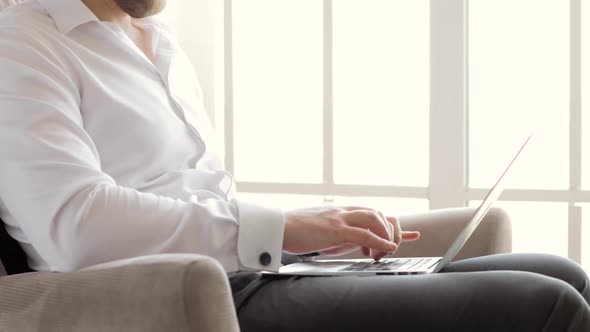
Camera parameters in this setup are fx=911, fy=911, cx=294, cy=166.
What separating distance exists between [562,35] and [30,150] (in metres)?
1.79

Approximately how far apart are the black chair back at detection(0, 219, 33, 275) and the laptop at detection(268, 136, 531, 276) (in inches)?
15.1

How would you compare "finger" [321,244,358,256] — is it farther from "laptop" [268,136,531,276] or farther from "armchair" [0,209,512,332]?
"armchair" [0,209,512,332]

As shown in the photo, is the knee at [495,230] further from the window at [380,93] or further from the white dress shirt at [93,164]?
the window at [380,93]

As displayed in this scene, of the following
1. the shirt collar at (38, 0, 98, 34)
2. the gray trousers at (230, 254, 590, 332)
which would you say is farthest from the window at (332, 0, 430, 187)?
the gray trousers at (230, 254, 590, 332)

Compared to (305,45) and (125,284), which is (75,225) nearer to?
(125,284)

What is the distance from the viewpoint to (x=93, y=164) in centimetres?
125

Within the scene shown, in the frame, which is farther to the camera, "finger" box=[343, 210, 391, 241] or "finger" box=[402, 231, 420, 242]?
"finger" box=[402, 231, 420, 242]

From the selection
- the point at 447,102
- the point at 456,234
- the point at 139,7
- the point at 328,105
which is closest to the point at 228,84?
the point at 328,105

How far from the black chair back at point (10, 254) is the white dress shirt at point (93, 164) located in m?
0.01

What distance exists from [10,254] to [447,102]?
5.34ft

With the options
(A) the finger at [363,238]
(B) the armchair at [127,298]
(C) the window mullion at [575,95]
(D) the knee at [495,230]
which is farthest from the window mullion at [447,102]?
(B) the armchair at [127,298]

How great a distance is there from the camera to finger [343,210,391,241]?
130 cm

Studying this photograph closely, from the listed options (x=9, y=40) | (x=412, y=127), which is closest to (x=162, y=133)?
(x=9, y=40)

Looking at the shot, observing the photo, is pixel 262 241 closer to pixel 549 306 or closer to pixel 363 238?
pixel 363 238
